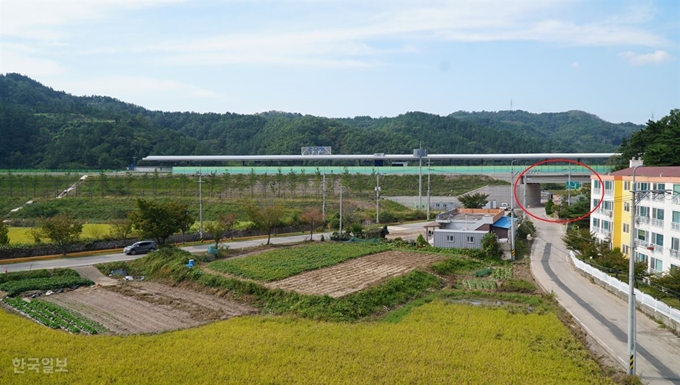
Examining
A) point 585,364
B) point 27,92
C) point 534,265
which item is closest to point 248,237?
point 534,265

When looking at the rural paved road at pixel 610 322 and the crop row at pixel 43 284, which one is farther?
the crop row at pixel 43 284

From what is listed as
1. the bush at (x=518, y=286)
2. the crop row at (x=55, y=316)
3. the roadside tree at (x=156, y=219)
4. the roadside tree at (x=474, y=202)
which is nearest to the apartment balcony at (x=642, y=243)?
the bush at (x=518, y=286)

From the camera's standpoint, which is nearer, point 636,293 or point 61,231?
point 636,293

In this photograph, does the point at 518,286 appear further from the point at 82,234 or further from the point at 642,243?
the point at 82,234

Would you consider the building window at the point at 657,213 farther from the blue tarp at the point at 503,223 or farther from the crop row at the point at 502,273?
the blue tarp at the point at 503,223

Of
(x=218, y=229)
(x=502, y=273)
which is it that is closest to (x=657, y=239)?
(x=502, y=273)

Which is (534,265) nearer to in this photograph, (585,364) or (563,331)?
(563,331)
